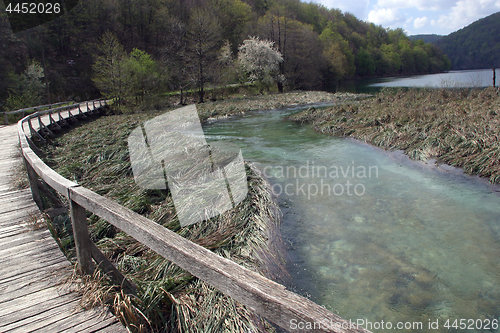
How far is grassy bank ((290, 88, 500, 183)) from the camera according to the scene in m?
8.13

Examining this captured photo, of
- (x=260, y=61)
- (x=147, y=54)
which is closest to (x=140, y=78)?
(x=147, y=54)

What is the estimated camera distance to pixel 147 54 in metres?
31.4

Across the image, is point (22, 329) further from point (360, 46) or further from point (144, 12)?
point (360, 46)

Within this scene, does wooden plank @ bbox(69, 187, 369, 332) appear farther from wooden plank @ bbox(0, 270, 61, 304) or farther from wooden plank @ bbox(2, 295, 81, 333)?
wooden plank @ bbox(0, 270, 61, 304)

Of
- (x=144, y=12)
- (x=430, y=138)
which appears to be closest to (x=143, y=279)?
(x=430, y=138)

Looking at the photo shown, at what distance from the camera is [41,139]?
12.4 m

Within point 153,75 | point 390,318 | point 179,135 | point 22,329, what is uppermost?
point 153,75

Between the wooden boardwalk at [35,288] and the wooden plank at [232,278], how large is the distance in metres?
0.80

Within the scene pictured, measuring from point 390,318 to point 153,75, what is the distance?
26153 millimetres

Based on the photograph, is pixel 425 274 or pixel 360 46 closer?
pixel 425 274

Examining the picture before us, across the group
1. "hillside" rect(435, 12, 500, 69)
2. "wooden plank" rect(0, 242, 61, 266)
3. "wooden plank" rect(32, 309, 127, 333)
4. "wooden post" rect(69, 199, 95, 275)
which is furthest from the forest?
"hillside" rect(435, 12, 500, 69)

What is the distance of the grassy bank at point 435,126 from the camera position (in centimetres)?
813

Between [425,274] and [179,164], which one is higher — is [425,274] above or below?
below

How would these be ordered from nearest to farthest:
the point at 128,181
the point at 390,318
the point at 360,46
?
the point at 390,318 < the point at 128,181 < the point at 360,46
